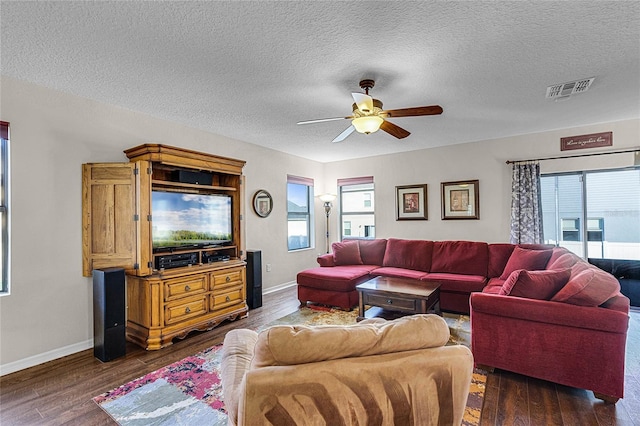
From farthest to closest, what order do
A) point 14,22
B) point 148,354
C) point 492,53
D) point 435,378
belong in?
point 148,354 < point 492,53 < point 14,22 < point 435,378

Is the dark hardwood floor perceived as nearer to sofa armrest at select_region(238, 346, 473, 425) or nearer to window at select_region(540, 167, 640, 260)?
sofa armrest at select_region(238, 346, 473, 425)

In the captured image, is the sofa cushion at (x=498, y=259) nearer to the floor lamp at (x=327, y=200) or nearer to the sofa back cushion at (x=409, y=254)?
the sofa back cushion at (x=409, y=254)

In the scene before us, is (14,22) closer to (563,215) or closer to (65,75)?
(65,75)

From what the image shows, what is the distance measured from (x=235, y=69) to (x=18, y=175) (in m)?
2.11

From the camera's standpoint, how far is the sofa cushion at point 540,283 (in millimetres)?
2387

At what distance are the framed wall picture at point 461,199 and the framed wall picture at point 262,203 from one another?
3.02 meters

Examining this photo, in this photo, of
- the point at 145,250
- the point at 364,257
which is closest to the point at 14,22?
the point at 145,250

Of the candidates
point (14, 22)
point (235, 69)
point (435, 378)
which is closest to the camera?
point (435, 378)

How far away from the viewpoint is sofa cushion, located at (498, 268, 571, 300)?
94.0 inches

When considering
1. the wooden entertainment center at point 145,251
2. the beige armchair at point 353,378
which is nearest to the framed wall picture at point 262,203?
the wooden entertainment center at point 145,251

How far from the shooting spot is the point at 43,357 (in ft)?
9.18

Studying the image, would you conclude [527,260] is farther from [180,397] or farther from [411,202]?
[180,397]

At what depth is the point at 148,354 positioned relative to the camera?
2.97 m

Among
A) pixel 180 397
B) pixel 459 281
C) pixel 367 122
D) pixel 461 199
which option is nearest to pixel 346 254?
pixel 459 281
